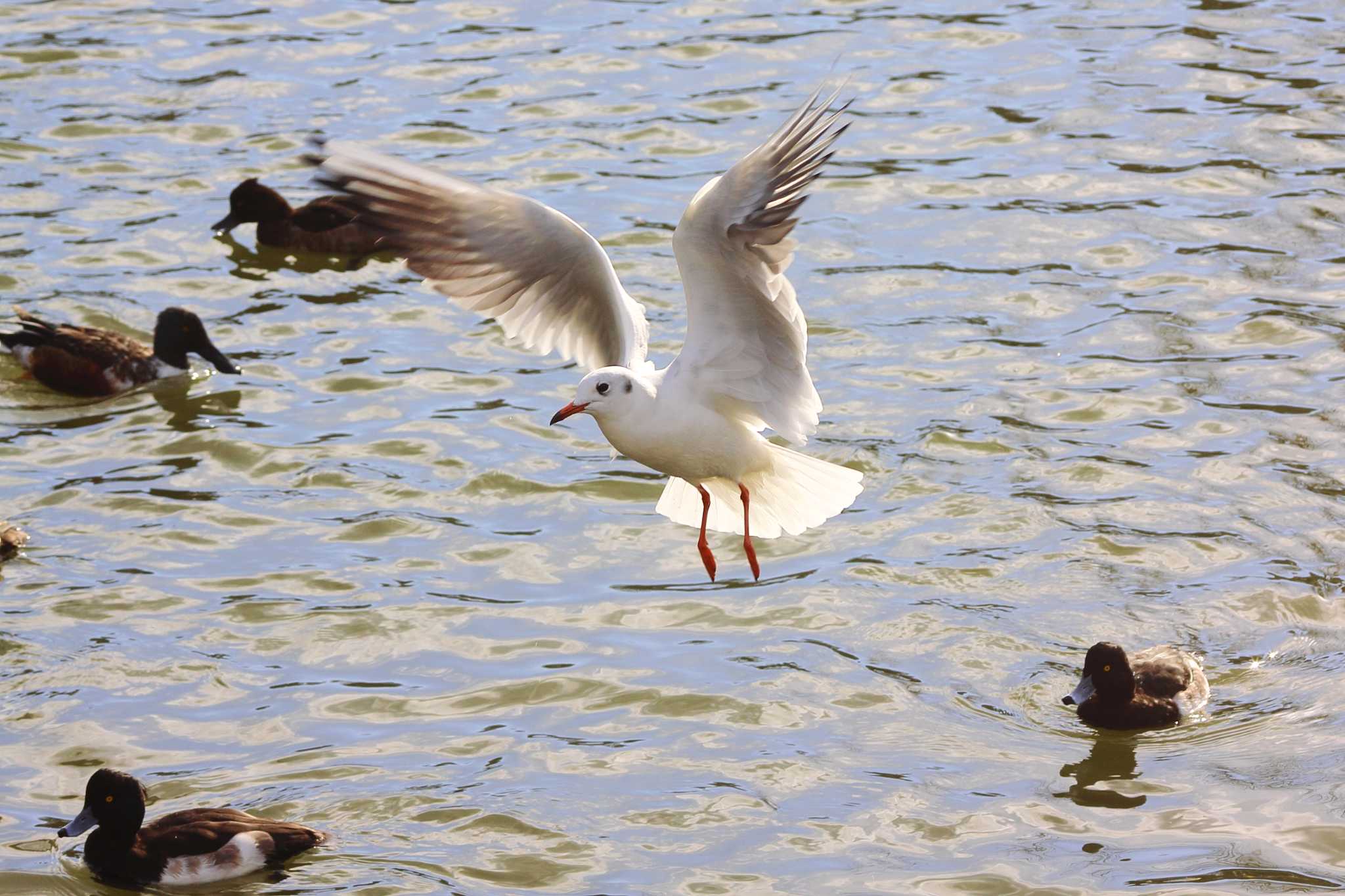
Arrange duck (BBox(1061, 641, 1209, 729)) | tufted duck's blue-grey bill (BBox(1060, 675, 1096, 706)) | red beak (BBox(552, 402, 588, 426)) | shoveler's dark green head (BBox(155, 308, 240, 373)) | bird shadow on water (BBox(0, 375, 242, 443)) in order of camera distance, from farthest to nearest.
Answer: shoveler's dark green head (BBox(155, 308, 240, 373)) < bird shadow on water (BBox(0, 375, 242, 443)) < tufted duck's blue-grey bill (BBox(1060, 675, 1096, 706)) < duck (BBox(1061, 641, 1209, 729)) < red beak (BBox(552, 402, 588, 426))

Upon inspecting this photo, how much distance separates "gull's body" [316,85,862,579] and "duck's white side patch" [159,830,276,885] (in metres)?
2.07

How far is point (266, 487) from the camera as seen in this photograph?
36.7 feet

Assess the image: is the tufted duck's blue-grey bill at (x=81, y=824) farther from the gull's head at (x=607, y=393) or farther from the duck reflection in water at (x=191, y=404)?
the duck reflection in water at (x=191, y=404)

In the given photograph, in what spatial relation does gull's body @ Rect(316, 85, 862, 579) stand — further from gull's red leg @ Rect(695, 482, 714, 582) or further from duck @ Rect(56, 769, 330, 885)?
duck @ Rect(56, 769, 330, 885)

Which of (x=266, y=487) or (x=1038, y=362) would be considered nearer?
(x=266, y=487)

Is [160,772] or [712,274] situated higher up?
[712,274]

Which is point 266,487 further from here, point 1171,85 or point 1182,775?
point 1171,85

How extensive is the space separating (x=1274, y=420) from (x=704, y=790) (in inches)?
196

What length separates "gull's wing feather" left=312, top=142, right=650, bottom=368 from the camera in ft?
26.9

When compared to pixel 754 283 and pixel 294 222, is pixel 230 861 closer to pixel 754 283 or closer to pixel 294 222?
pixel 754 283

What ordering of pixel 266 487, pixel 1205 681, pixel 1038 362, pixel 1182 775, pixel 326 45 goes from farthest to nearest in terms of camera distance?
pixel 326 45
pixel 1038 362
pixel 266 487
pixel 1205 681
pixel 1182 775

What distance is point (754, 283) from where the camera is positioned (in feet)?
24.8

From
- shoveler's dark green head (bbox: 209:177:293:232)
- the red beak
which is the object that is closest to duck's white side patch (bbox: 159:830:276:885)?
the red beak

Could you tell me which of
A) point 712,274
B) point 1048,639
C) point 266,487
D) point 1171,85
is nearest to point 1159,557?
point 1048,639
